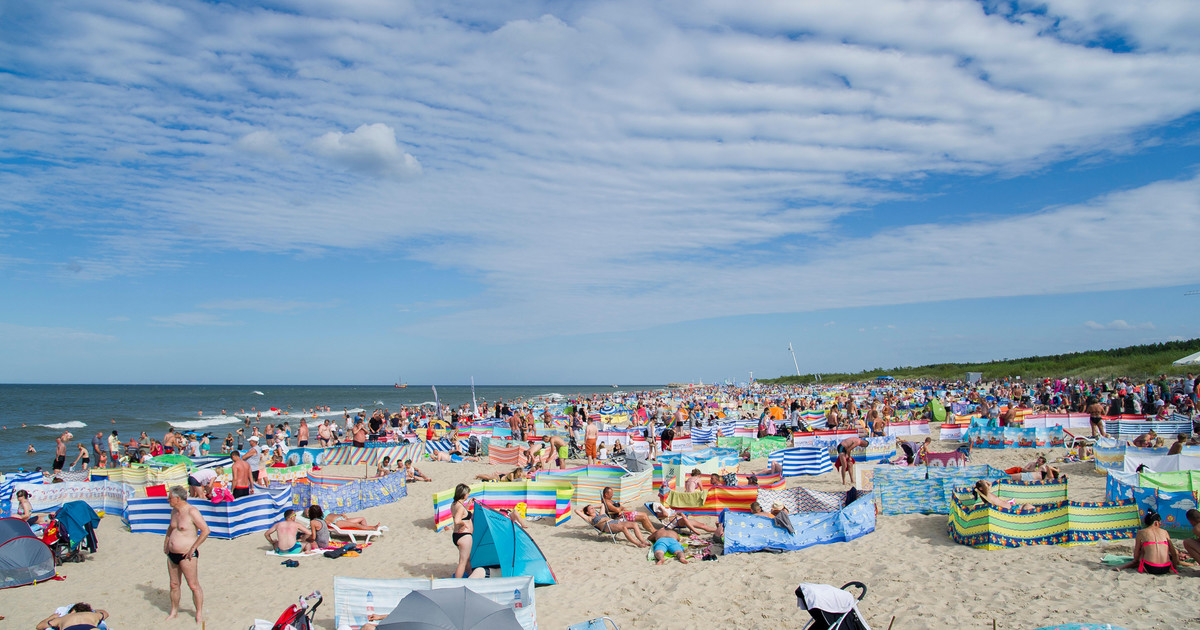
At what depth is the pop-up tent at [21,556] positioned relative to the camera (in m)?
7.35

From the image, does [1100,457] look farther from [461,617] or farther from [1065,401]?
[1065,401]

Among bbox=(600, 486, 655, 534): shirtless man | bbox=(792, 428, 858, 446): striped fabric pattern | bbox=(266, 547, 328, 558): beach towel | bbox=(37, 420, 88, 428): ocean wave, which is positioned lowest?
bbox=(37, 420, 88, 428): ocean wave

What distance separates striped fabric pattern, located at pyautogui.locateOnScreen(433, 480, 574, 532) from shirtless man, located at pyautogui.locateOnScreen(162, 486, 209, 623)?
381cm

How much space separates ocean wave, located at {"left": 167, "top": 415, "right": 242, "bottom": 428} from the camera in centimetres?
4166

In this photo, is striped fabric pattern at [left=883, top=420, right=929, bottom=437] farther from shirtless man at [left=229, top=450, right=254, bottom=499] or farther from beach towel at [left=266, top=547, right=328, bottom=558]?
shirtless man at [left=229, top=450, right=254, bottom=499]

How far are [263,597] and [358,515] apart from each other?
11.9 ft

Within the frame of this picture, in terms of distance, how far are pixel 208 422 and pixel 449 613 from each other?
1935 inches

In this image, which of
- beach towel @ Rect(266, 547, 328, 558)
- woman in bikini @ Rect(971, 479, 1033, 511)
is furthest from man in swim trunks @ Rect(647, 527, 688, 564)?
beach towel @ Rect(266, 547, 328, 558)

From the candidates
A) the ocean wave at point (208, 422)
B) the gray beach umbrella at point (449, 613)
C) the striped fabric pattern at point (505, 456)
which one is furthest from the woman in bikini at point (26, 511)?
the ocean wave at point (208, 422)

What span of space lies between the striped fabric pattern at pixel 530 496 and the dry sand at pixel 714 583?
1.65 ft

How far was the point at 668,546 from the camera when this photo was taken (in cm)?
787

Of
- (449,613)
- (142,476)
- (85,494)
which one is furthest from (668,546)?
(85,494)

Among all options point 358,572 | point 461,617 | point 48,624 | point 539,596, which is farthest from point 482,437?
point 461,617

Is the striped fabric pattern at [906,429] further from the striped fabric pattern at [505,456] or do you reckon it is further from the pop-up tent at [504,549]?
the pop-up tent at [504,549]
